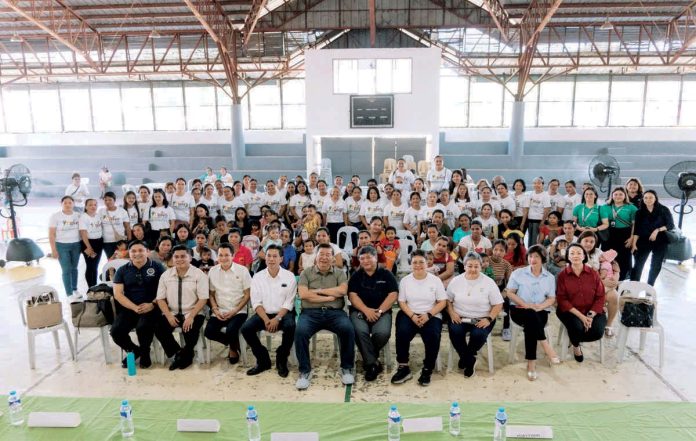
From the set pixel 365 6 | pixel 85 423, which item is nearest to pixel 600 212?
pixel 85 423

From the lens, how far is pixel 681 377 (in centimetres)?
398

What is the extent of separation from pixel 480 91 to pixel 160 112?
1307 cm

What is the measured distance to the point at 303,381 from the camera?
12.8 ft

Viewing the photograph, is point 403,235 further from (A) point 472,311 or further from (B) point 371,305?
(A) point 472,311

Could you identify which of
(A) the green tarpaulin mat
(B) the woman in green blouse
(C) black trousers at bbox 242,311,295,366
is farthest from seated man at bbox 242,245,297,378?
(B) the woman in green blouse

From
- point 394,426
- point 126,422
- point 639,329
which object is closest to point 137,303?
point 126,422

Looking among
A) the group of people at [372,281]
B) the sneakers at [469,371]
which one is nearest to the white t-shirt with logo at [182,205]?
the group of people at [372,281]

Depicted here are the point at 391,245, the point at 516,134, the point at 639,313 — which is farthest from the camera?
the point at 516,134

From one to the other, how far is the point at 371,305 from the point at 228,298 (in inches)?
50.6

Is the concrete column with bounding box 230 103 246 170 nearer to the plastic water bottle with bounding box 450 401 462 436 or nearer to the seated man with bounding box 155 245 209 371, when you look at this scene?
the seated man with bounding box 155 245 209 371

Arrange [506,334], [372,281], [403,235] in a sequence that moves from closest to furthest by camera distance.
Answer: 1. [372,281]
2. [506,334]
3. [403,235]

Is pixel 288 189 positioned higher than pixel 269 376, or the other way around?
pixel 288 189

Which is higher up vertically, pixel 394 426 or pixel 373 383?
pixel 394 426

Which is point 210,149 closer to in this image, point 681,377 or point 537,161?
point 537,161
